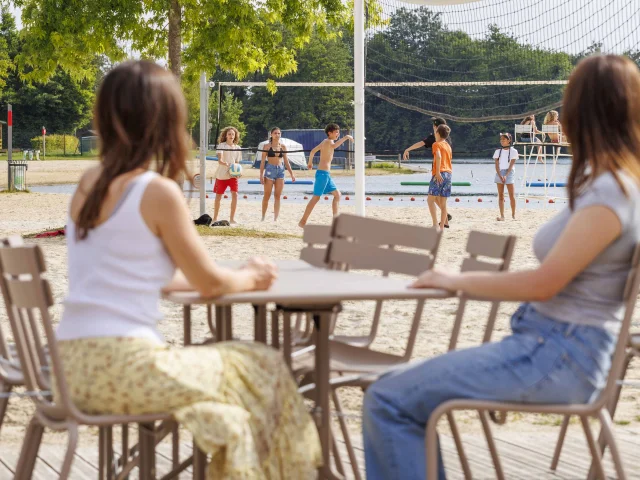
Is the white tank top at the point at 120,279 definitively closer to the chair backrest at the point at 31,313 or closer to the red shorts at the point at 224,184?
the chair backrest at the point at 31,313

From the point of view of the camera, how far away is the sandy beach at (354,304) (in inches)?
212

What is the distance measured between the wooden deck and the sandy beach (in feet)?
0.84

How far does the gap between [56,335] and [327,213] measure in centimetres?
1839

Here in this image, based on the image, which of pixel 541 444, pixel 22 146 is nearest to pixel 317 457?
pixel 541 444

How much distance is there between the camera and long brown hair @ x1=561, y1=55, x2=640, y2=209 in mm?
2854

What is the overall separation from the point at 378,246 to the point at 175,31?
12742mm

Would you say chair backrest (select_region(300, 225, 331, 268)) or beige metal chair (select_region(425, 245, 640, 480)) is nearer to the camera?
beige metal chair (select_region(425, 245, 640, 480))

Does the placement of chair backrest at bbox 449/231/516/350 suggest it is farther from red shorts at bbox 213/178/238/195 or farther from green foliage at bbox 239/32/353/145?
green foliage at bbox 239/32/353/145

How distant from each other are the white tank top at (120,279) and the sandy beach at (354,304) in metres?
2.15

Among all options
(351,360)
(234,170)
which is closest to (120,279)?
(351,360)

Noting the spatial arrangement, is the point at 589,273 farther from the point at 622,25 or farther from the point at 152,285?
the point at 622,25

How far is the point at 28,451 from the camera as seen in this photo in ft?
10.0

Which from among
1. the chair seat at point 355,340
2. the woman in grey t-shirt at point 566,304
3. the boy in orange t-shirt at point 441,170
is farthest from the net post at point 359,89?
the woman in grey t-shirt at point 566,304

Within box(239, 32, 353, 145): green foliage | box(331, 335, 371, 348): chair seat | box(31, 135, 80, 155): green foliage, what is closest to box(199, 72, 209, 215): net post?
box(331, 335, 371, 348): chair seat
